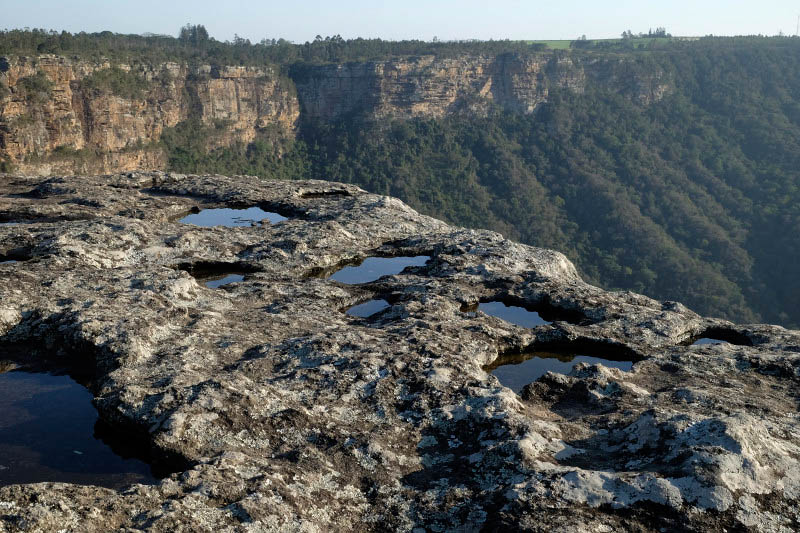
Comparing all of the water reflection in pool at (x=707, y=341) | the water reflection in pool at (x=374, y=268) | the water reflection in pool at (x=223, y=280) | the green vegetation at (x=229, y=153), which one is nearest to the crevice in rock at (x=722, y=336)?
the water reflection in pool at (x=707, y=341)

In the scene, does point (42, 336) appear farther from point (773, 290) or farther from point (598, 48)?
point (598, 48)

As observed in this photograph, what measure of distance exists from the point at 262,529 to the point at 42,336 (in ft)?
12.5


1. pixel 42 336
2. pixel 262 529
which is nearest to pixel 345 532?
pixel 262 529

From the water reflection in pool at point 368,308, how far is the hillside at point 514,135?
5259cm

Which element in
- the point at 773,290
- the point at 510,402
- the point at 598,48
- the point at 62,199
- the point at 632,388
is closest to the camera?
the point at 510,402

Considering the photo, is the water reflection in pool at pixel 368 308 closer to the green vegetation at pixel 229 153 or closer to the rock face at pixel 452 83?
the green vegetation at pixel 229 153

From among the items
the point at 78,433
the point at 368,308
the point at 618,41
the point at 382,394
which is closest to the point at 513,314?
the point at 368,308

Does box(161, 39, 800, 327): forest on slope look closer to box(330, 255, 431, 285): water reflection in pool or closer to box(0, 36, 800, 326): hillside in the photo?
box(0, 36, 800, 326): hillside

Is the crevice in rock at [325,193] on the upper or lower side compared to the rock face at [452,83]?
lower

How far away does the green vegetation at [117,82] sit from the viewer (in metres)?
57.8

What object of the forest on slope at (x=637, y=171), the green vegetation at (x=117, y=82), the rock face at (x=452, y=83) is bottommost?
the forest on slope at (x=637, y=171)

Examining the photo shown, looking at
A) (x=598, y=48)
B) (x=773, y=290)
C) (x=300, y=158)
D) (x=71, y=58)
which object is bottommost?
(x=773, y=290)

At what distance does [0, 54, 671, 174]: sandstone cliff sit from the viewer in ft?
173

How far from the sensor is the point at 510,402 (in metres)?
4.96
